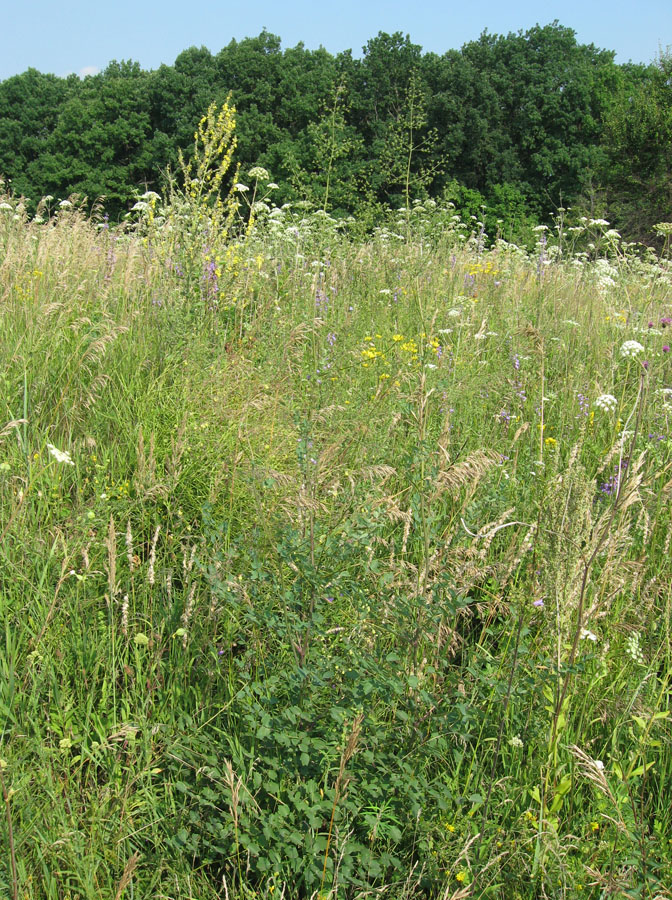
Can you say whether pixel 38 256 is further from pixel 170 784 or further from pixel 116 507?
pixel 170 784

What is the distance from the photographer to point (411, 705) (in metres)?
1.54

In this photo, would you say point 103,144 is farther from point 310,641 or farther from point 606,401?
point 310,641

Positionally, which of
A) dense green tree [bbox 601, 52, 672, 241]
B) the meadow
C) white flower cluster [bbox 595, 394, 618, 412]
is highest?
dense green tree [bbox 601, 52, 672, 241]

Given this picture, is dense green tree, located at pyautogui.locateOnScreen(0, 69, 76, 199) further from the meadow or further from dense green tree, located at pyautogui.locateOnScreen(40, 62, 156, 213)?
the meadow

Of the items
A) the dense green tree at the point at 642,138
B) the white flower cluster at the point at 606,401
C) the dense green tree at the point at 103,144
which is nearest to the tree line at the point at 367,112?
the dense green tree at the point at 103,144

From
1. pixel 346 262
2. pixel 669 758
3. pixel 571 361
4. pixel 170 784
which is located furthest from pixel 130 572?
pixel 346 262

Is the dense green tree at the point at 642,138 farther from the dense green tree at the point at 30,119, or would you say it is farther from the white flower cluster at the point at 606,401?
the dense green tree at the point at 30,119

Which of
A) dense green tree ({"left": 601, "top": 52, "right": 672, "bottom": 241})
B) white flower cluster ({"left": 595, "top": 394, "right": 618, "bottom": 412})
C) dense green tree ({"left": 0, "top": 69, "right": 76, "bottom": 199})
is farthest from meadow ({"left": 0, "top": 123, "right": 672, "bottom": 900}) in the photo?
dense green tree ({"left": 0, "top": 69, "right": 76, "bottom": 199})

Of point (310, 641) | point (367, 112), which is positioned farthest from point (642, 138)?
point (310, 641)

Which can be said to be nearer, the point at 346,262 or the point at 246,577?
the point at 246,577

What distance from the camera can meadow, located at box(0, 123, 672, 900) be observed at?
4.53 feet

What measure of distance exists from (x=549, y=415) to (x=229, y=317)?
1903 millimetres

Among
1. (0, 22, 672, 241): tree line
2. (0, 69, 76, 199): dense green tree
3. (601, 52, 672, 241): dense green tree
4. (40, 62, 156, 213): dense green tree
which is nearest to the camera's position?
(601, 52, 672, 241): dense green tree

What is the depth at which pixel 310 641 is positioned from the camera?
1.58m
